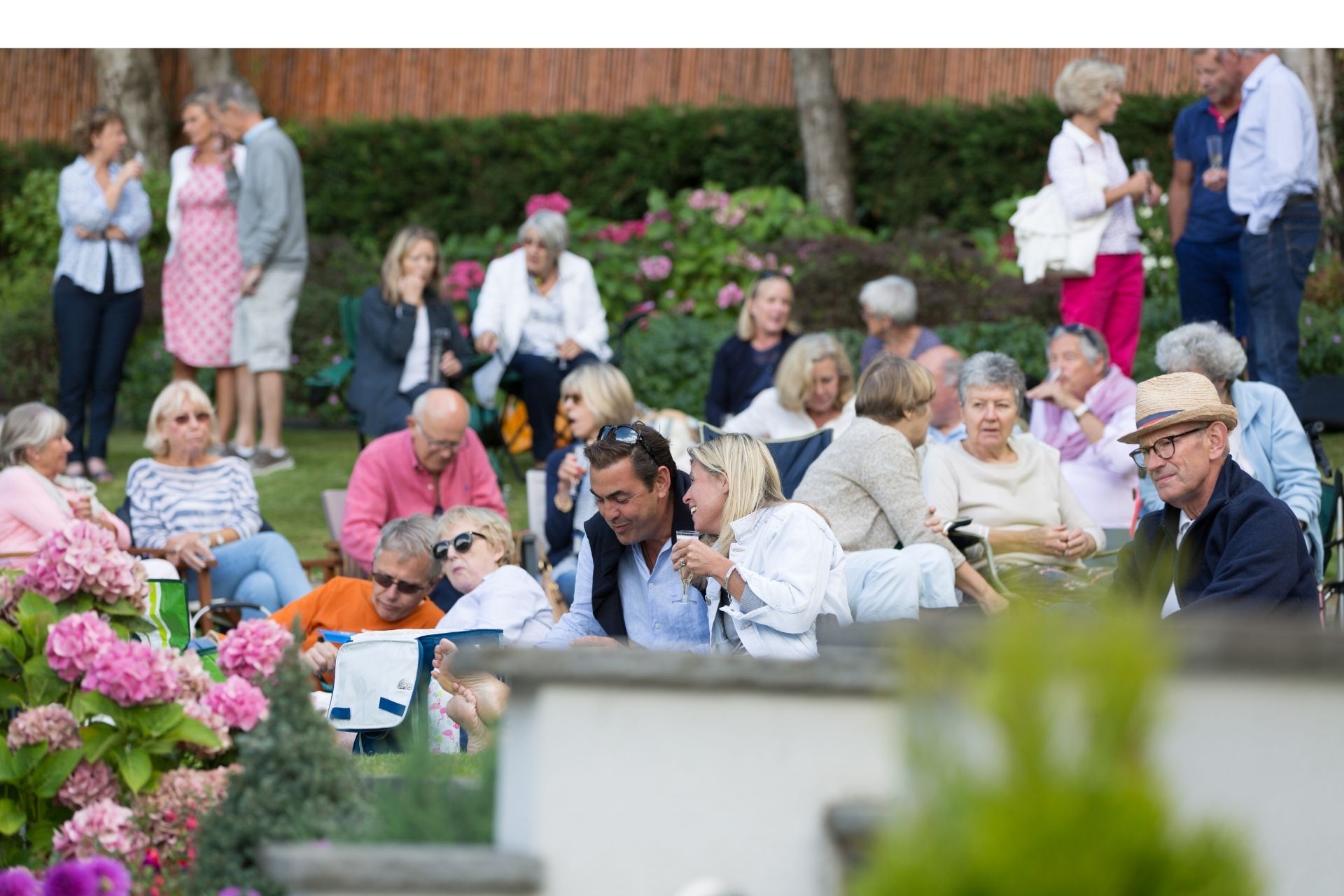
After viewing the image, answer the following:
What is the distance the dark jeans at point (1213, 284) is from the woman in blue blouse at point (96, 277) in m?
5.67

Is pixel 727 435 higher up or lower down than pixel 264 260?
lower down

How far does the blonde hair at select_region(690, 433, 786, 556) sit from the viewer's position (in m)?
4.55

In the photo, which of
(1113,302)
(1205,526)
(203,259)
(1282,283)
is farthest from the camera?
(203,259)

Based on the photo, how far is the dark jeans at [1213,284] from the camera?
773 cm

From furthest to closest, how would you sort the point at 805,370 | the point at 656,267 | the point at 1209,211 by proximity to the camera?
the point at 656,267 → the point at 1209,211 → the point at 805,370

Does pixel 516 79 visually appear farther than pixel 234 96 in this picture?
Yes

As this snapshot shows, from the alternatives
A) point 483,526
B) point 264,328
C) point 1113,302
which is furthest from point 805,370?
point 264,328

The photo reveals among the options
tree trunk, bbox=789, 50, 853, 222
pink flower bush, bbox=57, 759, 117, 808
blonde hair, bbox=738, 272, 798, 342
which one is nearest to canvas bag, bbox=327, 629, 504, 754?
pink flower bush, bbox=57, 759, 117, 808

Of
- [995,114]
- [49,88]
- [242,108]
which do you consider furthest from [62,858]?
[49,88]

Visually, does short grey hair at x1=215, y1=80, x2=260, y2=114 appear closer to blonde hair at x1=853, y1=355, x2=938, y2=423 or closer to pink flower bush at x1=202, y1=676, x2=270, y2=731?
blonde hair at x1=853, y1=355, x2=938, y2=423

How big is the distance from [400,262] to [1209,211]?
4.13m

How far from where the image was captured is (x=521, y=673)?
2.26 m

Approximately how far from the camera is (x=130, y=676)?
3.18 meters

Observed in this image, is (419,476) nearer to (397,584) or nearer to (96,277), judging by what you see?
(397,584)
